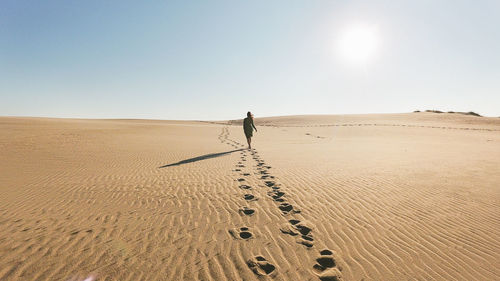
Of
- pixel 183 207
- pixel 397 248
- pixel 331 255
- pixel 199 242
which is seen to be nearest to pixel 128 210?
pixel 183 207

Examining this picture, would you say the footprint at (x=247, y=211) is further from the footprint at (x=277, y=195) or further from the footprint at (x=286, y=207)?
the footprint at (x=277, y=195)

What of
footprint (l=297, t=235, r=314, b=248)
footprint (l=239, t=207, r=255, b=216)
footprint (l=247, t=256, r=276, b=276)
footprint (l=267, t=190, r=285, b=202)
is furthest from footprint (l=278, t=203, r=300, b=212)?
footprint (l=247, t=256, r=276, b=276)

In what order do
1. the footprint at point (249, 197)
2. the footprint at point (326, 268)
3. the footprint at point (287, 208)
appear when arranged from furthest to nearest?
1. the footprint at point (249, 197)
2. the footprint at point (287, 208)
3. the footprint at point (326, 268)

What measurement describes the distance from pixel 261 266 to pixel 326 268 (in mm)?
866

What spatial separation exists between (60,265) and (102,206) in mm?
2319

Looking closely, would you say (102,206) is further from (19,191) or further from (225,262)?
(225,262)

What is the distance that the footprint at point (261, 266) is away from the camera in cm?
313

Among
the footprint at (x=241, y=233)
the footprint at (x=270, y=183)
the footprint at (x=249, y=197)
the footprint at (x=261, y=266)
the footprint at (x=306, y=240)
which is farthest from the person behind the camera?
the footprint at (x=270, y=183)

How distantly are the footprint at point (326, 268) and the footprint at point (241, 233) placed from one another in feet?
3.88

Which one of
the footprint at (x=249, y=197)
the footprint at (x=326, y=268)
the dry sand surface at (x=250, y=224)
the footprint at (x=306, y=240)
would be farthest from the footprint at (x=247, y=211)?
the footprint at (x=326, y=268)

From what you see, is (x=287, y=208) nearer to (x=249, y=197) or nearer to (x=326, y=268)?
(x=249, y=197)

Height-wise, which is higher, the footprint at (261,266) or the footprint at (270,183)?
the footprint at (261,266)

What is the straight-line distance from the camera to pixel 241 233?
4.16 m

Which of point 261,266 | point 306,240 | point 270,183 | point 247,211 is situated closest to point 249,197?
point 247,211
